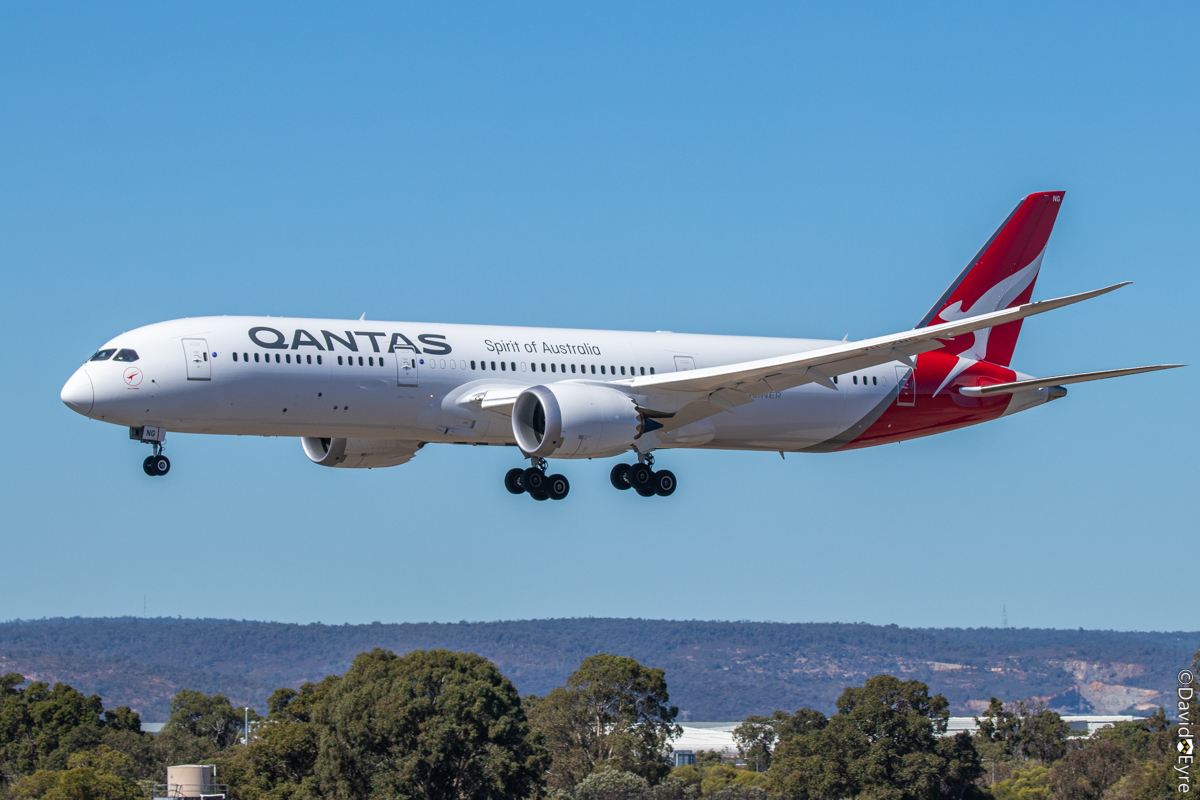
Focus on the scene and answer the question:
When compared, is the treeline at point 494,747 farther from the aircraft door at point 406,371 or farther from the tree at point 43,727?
the aircraft door at point 406,371

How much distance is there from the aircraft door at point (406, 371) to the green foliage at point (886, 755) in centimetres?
6146

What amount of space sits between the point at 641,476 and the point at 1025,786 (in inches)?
3154

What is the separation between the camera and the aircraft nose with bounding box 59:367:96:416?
1572 inches

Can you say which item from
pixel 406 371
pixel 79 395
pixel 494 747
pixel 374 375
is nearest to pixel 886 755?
pixel 494 747

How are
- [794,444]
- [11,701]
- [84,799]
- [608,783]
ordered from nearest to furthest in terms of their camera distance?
[794,444], [84,799], [608,783], [11,701]

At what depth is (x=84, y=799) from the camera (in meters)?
69.9

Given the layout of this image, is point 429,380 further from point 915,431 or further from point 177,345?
point 915,431

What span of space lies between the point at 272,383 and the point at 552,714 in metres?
64.6

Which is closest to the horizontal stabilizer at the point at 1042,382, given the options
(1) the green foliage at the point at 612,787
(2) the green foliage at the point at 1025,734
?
(1) the green foliage at the point at 612,787

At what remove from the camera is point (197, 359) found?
4028 cm

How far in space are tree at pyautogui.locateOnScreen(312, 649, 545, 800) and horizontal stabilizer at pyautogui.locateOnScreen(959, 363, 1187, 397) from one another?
35935 millimetres

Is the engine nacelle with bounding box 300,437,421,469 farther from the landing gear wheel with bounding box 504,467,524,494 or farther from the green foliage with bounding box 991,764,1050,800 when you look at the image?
the green foliage with bounding box 991,764,1050,800

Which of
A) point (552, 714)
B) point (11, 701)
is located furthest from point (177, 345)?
point (11, 701)

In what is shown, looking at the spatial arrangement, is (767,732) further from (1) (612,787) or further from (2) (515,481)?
(2) (515,481)
